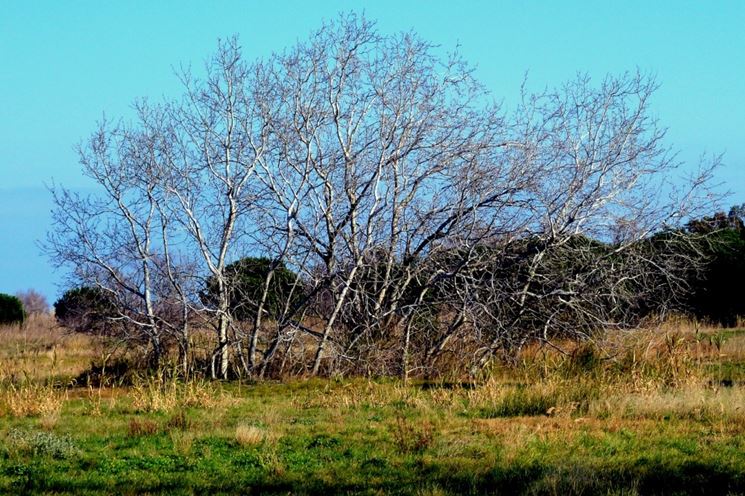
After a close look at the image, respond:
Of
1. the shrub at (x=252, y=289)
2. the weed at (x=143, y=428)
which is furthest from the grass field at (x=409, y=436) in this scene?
the shrub at (x=252, y=289)

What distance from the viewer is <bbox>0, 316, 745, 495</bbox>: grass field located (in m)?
9.02

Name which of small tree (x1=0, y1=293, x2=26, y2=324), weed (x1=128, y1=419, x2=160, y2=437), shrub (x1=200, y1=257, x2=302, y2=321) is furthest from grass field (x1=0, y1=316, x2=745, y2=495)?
small tree (x1=0, y1=293, x2=26, y2=324)

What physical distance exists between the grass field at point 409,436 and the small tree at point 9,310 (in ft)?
91.9

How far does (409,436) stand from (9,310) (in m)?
38.1

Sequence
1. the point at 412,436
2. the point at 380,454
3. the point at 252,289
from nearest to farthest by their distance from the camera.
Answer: the point at 380,454
the point at 412,436
the point at 252,289

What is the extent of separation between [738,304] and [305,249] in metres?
21.7

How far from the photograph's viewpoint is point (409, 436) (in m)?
11.4

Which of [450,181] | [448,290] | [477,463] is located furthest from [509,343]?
[477,463]

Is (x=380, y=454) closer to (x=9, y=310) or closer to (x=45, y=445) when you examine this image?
(x=45, y=445)

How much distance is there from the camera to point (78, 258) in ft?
70.3

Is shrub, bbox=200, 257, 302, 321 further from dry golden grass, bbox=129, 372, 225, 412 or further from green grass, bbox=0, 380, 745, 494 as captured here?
green grass, bbox=0, 380, 745, 494

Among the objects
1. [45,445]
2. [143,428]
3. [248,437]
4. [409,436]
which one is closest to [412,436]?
[409,436]

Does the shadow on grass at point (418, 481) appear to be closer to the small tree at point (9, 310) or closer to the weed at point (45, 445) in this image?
the weed at point (45, 445)

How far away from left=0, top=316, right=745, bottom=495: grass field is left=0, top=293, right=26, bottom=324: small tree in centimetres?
2800
